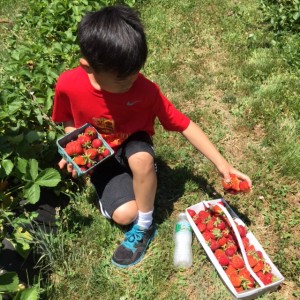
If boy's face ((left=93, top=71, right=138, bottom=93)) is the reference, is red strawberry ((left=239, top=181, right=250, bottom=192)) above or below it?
below

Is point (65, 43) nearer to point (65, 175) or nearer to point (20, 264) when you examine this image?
point (65, 175)

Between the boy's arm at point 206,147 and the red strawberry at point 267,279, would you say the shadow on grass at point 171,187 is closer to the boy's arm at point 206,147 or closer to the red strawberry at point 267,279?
the boy's arm at point 206,147

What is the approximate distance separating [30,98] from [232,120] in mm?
1744

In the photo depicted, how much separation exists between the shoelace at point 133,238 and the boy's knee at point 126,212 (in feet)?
0.29

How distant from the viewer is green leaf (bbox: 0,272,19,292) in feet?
6.55

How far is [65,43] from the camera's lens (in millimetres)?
3842

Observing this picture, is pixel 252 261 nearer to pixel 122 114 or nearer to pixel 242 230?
pixel 242 230

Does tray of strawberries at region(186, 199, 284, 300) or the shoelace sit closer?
tray of strawberries at region(186, 199, 284, 300)

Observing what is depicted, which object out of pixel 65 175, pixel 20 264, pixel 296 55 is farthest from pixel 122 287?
pixel 296 55

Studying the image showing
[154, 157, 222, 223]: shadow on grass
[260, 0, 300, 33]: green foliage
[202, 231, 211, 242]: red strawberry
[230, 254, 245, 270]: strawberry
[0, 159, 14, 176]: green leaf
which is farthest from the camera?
[260, 0, 300, 33]: green foliage

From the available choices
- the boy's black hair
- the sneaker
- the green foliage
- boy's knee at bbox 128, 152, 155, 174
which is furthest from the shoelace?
the green foliage

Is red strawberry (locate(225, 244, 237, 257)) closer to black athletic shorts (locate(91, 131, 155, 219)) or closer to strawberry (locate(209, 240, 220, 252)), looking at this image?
strawberry (locate(209, 240, 220, 252))

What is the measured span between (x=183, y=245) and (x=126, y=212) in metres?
0.44

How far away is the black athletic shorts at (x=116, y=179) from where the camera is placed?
2.72m
